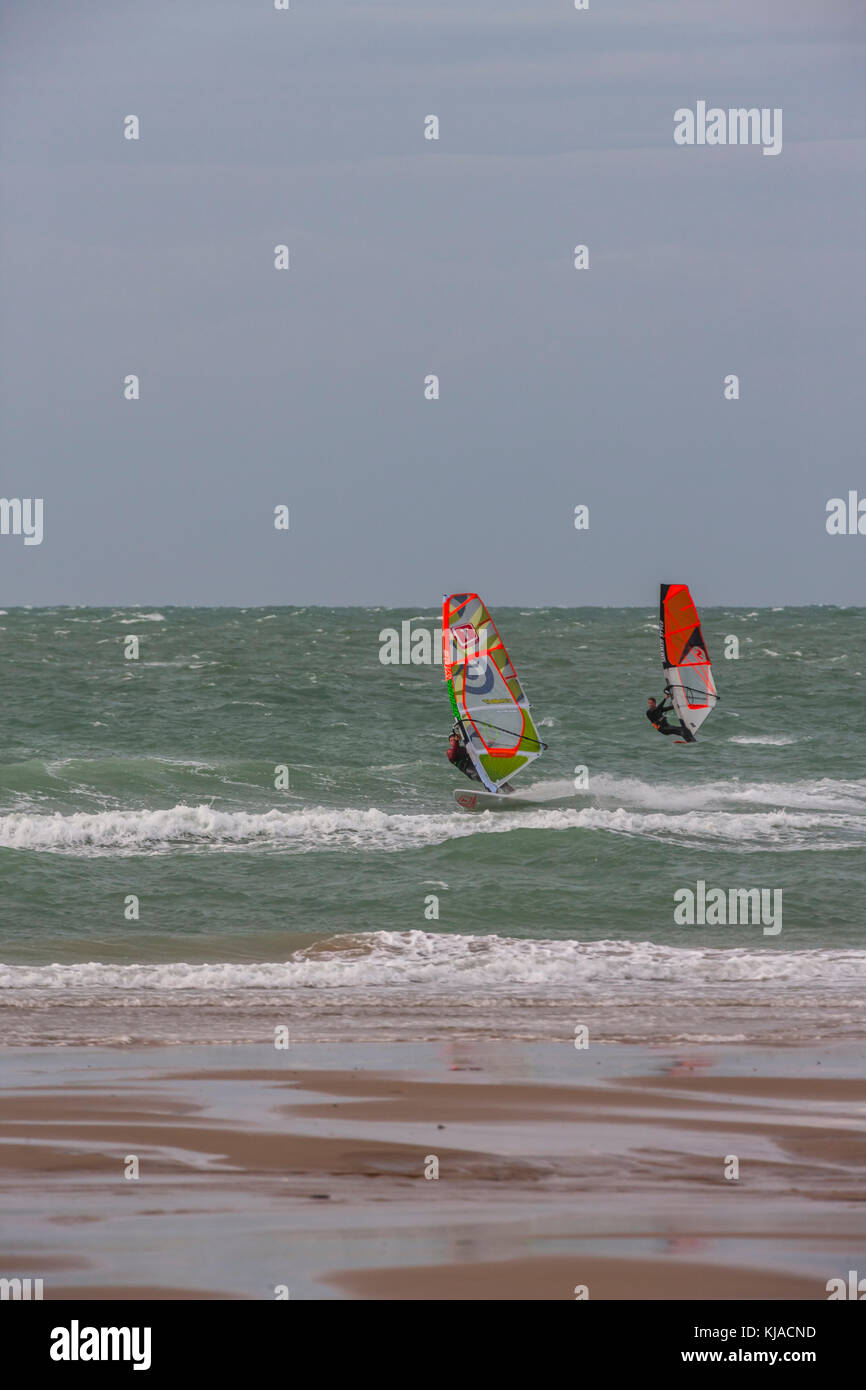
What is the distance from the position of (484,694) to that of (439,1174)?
15.9 m

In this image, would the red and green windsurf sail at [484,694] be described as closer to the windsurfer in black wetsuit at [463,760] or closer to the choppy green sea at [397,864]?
the windsurfer in black wetsuit at [463,760]

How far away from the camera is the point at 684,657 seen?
25.4 metres

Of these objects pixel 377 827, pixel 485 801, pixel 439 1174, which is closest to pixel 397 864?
pixel 377 827

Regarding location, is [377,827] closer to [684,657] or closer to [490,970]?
[684,657]

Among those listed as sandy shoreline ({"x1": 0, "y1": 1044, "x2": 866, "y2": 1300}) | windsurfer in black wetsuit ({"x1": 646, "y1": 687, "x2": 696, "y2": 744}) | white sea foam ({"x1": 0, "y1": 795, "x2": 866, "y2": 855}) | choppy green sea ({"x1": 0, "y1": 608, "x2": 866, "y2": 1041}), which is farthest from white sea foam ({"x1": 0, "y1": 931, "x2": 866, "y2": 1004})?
windsurfer in black wetsuit ({"x1": 646, "y1": 687, "x2": 696, "y2": 744})

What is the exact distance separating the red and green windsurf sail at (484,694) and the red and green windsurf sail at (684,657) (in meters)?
2.93

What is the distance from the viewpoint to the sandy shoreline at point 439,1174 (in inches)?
216

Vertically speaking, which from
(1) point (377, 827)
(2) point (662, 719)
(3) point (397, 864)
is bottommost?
(3) point (397, 864)

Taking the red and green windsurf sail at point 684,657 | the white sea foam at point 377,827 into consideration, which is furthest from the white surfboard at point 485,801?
the red and green windsurf sail at point 684,657

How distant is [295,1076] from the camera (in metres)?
8.46

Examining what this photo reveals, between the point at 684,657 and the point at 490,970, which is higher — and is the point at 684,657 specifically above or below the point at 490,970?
above

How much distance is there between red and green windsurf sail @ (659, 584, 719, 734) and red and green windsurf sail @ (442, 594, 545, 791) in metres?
2.93

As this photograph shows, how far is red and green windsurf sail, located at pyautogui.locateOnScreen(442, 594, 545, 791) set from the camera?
862 inches

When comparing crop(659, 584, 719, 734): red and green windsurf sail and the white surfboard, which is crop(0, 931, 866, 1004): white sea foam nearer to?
the white surfboard
